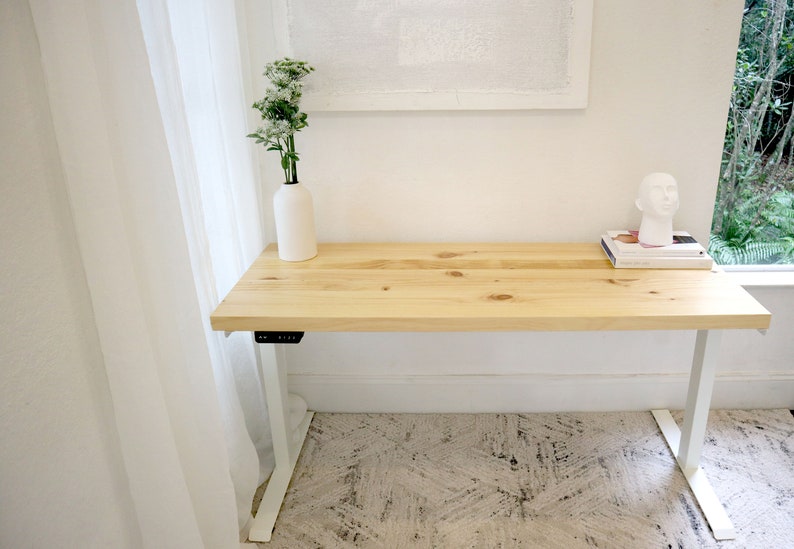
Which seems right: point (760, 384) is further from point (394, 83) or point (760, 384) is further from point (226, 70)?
point (226, 70)

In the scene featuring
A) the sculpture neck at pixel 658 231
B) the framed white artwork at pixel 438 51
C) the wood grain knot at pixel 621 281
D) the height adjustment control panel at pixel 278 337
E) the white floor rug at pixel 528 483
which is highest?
the framed white artwork at pixel 438 51

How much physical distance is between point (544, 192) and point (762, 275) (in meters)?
0.82

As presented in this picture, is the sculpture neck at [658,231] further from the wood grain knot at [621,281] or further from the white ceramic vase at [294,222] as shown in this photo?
the white ceramic vase at [294,222]

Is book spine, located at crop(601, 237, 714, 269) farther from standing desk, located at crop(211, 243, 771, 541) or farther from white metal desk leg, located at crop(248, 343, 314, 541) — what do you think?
white metal desk leg, located at crop(248, 343, 314, 541)

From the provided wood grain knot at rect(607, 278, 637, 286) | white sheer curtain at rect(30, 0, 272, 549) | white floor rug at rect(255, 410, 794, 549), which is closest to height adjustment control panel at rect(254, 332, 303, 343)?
white sheer curtain at rect(30, 0, 272, 549)

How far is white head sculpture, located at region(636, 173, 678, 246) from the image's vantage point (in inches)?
65.4

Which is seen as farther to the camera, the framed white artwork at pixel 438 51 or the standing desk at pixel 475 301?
the framed white artwork at pixel 438 51

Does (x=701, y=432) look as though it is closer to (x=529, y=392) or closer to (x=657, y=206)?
(x=529, y=392)

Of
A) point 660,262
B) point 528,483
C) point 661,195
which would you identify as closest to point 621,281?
point 660,262

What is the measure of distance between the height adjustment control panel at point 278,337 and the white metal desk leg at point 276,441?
169mm

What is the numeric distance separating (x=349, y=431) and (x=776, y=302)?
152 cm

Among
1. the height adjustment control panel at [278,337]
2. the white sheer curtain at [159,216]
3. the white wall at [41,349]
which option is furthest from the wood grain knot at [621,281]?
the white wall at [41,349]

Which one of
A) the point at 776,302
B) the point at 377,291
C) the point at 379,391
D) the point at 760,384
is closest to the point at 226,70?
the point at 377,291

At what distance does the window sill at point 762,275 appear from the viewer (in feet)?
6.35
